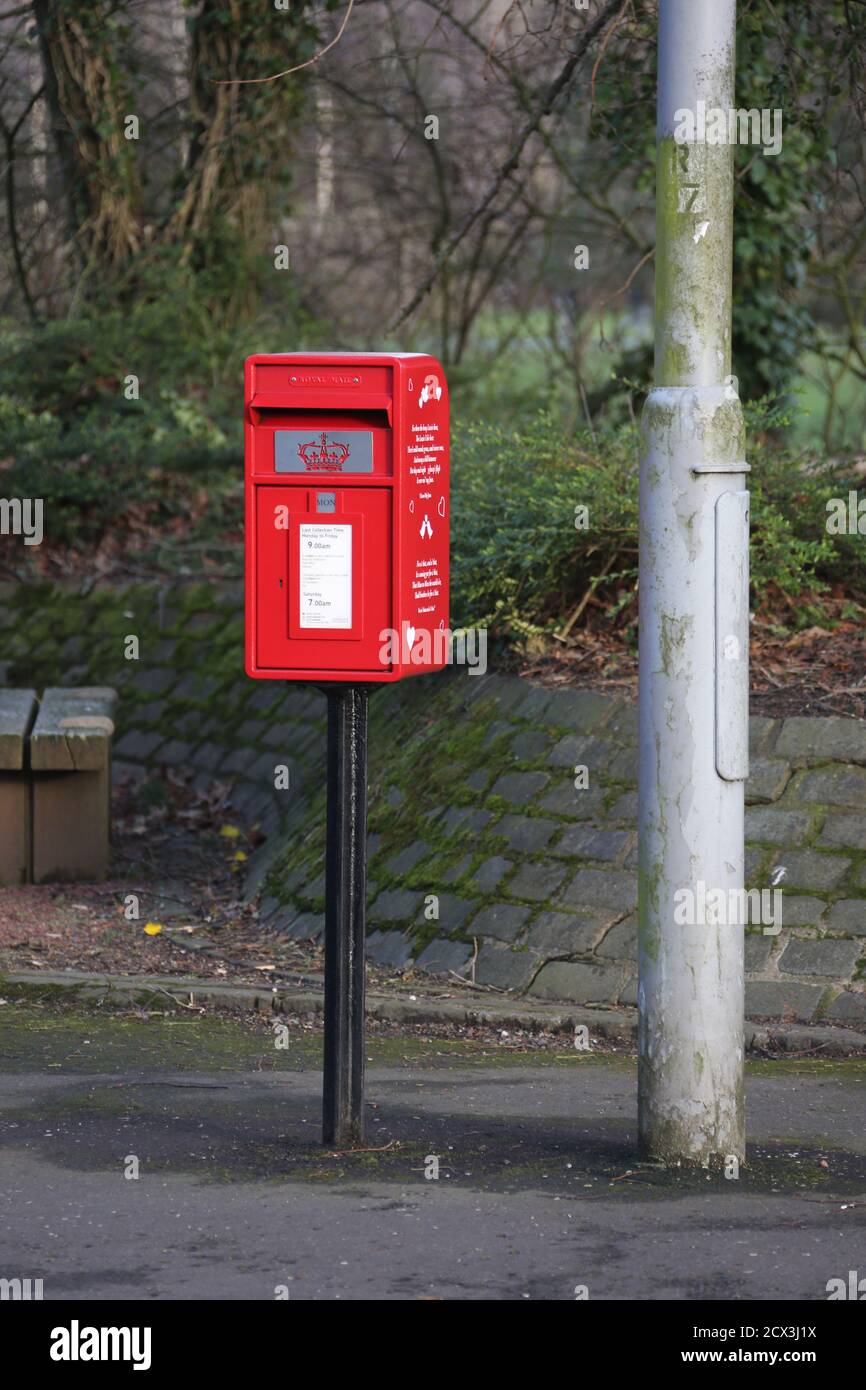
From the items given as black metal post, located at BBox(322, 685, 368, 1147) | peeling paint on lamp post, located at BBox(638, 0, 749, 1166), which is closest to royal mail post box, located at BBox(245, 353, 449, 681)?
black metal post, located at BBox(322, 685, 368, 1147)

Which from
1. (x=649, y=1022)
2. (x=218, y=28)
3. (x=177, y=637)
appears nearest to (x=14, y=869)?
(x=177, y=637)

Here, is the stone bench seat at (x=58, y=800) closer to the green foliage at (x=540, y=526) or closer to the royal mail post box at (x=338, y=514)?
the green foliage at (x=540, y=526)

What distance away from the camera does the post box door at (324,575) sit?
4.86 m

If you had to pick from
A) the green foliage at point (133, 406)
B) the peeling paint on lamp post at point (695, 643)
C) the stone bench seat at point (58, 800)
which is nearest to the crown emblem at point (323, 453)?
the peeling paint on lamp post at point (695, 643)

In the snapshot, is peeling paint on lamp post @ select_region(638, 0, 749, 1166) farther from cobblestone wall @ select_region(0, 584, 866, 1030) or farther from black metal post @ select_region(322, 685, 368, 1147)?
cobblestone wall @ select_region(0, 584, 866, 1030)

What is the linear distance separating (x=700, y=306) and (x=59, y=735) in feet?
15.1

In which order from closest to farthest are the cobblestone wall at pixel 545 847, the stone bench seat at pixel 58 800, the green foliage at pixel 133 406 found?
the cobblestone wall at pixel 545 847 < the stone bench seat at pixel 58 800 < the green foliage at pixel 133 406

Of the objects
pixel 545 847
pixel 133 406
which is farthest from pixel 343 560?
pixel 133 406

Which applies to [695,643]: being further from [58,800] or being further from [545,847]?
[58,800]

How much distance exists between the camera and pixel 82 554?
13141 mm

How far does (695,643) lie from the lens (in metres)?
4.73

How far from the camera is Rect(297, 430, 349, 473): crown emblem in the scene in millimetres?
4859

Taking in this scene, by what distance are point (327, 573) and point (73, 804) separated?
4.13 m
